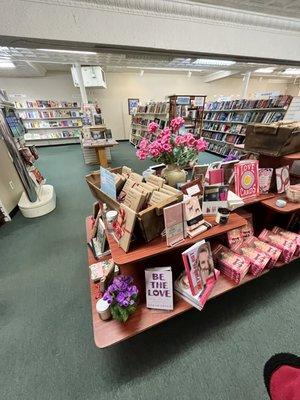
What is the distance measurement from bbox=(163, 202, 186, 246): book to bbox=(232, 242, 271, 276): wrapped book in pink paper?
669 millimetres

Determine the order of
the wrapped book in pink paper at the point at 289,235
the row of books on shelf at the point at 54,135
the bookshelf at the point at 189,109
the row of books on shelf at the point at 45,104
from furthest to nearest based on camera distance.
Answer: the row of books on shelf at the point at 54,135 < the row of books on shelf at the point at 45,104 < the bookshelf at the point at 189,109 < the wrapped book in pink paper at the point at 289,235

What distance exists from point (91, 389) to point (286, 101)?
5.51 m

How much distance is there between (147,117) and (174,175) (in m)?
6.45

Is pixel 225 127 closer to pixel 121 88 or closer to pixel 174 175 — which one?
pixel 121 88

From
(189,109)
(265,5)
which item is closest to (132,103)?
(189,109)

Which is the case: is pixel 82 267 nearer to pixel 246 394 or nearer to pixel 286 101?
pixel 246 394

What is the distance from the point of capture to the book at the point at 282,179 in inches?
63.7

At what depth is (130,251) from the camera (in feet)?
3.33

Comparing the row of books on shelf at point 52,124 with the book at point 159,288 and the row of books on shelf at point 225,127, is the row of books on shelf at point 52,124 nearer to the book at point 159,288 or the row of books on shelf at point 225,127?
the row of books on shelf at point 225,127

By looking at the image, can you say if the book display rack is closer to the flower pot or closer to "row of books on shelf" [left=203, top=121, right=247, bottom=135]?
the flower pot

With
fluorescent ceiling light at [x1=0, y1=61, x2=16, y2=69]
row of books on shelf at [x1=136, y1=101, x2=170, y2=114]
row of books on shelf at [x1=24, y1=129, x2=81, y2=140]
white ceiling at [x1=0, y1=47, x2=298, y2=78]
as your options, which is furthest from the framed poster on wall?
fluorescent ceiling light at [x1=0, y1=61, x2=16, y2=69]

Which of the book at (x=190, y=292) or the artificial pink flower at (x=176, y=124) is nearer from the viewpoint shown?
the book at (x=190, y=292)

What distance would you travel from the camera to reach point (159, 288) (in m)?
1.13

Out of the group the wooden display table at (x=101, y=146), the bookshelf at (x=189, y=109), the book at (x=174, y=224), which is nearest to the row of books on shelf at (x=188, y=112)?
the bookshelf at (x=189, y=109)
